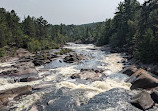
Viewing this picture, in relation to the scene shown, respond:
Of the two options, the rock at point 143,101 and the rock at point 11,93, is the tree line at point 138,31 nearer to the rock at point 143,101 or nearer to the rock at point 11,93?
the rock at point 143,101

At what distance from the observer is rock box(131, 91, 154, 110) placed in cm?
1245

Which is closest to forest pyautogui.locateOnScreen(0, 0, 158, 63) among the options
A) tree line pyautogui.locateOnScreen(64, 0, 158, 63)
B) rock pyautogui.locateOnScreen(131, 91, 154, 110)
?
tree line pyautogui.locateOnScreen(64, 0, 158, 63)

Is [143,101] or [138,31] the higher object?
[138,31]

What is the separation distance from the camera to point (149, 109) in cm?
1230

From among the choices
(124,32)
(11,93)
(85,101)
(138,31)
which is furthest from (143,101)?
(124,32)

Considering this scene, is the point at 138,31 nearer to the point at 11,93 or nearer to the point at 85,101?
the point at 85,101

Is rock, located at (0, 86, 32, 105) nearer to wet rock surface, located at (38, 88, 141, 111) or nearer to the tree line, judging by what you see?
wet rock surface, located at (38, 88, 141, 111)

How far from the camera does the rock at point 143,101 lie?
12.5 meters

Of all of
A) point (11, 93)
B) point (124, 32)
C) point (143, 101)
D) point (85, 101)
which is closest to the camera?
point (143, 101)

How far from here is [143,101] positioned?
502 inches

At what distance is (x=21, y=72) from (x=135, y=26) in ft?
143

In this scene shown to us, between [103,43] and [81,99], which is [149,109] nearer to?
[81,99]

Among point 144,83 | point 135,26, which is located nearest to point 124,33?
point 135,26

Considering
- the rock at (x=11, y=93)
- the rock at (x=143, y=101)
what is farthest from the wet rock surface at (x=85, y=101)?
the rock at (x=11, y=93)
